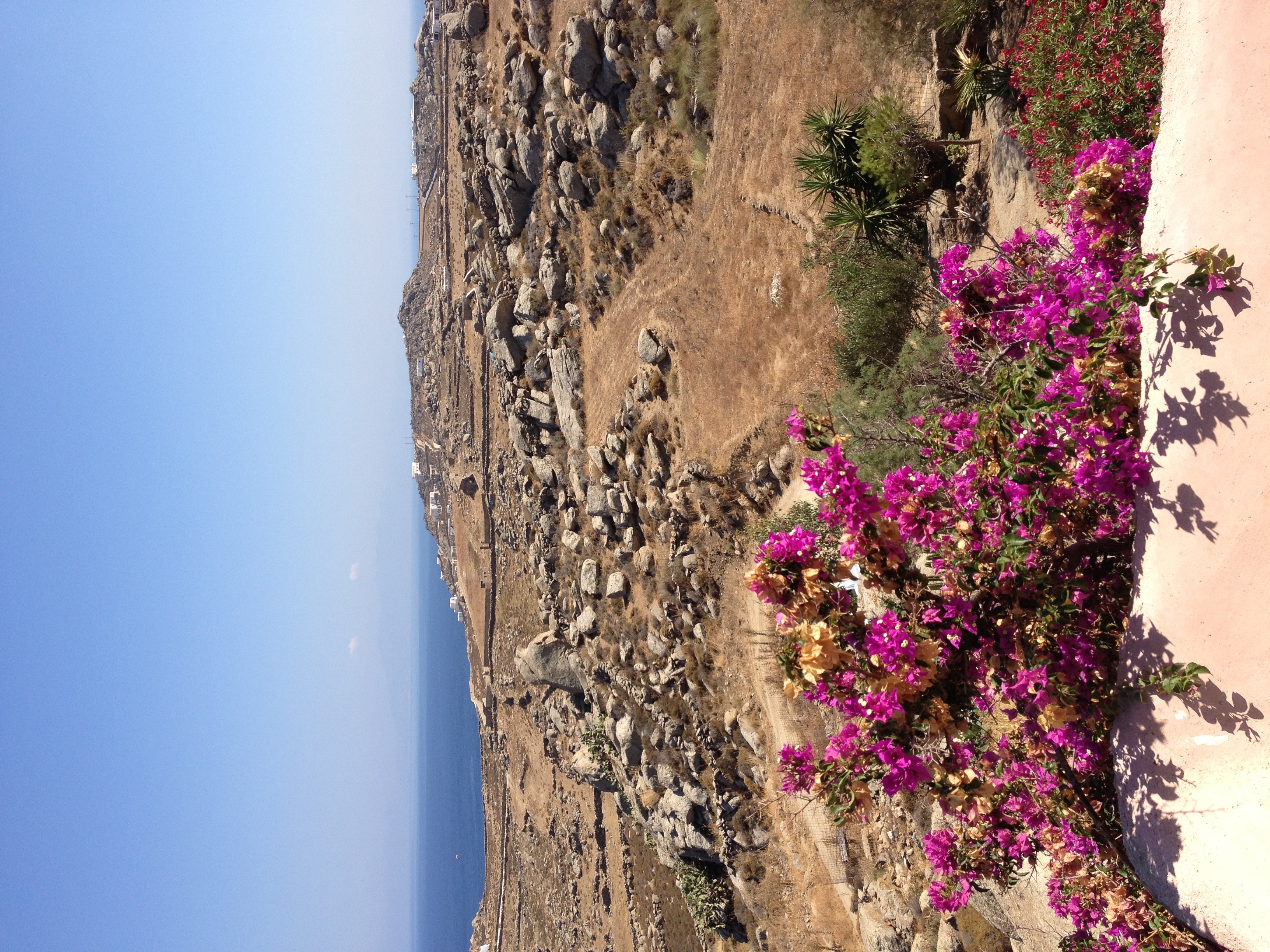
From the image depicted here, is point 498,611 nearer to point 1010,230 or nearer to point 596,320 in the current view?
point 596,320

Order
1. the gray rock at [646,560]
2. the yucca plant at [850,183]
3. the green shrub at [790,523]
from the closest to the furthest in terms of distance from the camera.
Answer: the yucca plant at [850,183], the green shrub at [790,523], the gray rock at [646,560]

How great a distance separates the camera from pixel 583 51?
Answer: 1620 centimetres

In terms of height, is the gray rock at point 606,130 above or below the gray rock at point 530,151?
below

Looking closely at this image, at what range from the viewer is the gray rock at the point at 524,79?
19078 mm

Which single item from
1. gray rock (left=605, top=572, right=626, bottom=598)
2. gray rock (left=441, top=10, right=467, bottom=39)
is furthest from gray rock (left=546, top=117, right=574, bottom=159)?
gray rock (left=605, top=572, right=626, bottom=598)

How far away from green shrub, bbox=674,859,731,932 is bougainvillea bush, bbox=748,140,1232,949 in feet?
38.8

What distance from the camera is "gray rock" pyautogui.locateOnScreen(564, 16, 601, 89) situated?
16219mm

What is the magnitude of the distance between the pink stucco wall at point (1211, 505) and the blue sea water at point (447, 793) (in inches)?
2874

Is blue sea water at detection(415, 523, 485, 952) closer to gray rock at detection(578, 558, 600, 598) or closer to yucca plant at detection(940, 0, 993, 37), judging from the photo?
gray rock at detection(578, 558, 600, 598)

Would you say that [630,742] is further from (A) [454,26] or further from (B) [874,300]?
(A) [454,26]

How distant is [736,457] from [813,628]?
9.54 metres

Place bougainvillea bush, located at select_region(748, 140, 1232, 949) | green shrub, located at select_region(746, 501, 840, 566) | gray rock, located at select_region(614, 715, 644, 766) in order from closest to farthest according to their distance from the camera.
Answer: bougainvillea bush, located at select_region(748, 140, 1232, 949) → green shrub, located at select_region(746, 501, 840, 566) → gray rock, located at select_region(614, 715, 644, 766)

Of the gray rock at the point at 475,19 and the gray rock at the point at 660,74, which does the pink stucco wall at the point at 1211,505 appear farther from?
the gray rock at the point at 475,19

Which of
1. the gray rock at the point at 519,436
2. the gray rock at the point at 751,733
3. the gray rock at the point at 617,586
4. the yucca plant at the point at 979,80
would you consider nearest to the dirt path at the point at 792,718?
the gray rock at the point at 751,733
